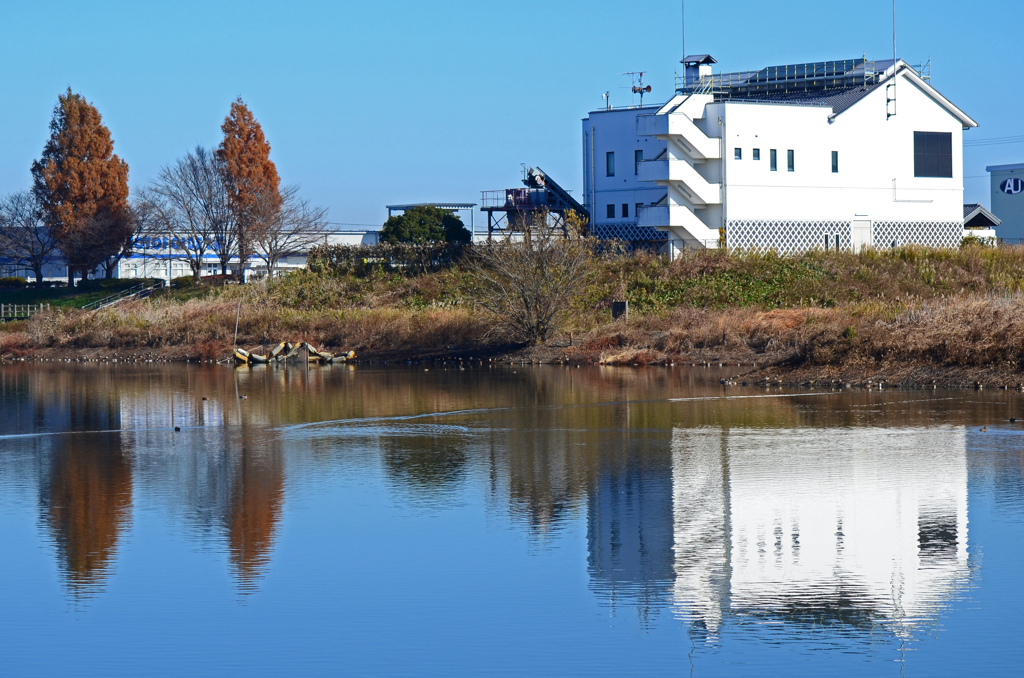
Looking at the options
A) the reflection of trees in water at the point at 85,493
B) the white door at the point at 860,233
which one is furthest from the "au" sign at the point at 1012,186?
the reflection of trees in water at the point at 85,493

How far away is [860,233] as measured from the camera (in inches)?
2434

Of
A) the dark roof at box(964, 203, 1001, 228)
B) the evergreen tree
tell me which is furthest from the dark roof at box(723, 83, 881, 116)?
the evergreen tree

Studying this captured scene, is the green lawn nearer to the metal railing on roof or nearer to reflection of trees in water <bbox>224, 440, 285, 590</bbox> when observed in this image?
the metal railing on roof

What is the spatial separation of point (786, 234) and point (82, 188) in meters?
43.7

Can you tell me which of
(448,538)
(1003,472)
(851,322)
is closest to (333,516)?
(448,538)

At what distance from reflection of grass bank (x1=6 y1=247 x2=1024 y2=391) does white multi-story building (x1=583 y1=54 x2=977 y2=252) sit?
5.87 m

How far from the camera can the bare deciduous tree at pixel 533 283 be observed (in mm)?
44625

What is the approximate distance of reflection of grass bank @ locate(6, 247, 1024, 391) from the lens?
3959cm

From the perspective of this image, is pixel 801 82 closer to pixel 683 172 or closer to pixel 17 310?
pixel 683 172

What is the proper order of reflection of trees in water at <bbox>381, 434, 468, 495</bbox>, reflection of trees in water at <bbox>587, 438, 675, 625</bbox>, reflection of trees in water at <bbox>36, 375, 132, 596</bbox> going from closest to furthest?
reflection of trees in water at <bbox>587, 438, 675, 625</bbox> → reflection of trees in water at <bbox>36, 375, 132, 596</bbox> → reflection of trees in water at <bbox>381, 434, 468, 495</bbox>

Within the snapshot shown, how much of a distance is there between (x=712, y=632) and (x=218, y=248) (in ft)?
224

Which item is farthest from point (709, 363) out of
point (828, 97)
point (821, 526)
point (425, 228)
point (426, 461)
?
point (828, 97)

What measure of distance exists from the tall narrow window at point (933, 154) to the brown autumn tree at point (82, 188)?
4787 centimetres

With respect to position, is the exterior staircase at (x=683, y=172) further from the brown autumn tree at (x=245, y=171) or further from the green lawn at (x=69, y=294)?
the green lawn at (x=69, y=294)
